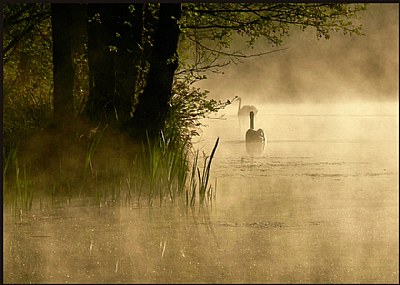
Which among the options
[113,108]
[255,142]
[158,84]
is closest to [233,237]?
[158,84]

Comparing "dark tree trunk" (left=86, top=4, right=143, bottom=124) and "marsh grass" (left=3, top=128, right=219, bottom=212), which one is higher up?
"dark tree trunk" (left=86, top=4, right=143, bottom=124)

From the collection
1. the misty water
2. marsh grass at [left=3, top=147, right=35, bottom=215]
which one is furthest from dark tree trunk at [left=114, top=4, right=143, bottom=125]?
marsh grass at [left=3, top=147, right=35, bottom=215]

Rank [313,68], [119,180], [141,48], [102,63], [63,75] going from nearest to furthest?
[119,180] → [63,75] → [102,63] → [141,48] → [313,68]

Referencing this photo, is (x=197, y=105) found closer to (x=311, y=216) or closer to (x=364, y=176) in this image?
(x=364, y=176)

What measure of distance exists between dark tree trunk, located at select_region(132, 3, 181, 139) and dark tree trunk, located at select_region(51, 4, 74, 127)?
0.76m

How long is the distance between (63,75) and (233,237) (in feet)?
11.4

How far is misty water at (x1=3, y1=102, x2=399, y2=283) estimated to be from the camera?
18.2ft

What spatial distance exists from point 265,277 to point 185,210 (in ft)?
8.70

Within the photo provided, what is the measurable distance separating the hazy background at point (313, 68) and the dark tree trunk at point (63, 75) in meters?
14.9

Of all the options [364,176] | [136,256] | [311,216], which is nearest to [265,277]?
[136,256]

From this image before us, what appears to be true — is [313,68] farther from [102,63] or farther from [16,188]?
[16,188]

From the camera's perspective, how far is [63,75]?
926 centimetres

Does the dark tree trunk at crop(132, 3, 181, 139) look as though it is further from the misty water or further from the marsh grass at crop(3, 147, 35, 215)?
the marsh grass at crop(3, 147, 35, 215)

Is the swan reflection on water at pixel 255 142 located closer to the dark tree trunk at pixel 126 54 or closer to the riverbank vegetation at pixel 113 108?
the riverbank vegetation at pixel 113 108
